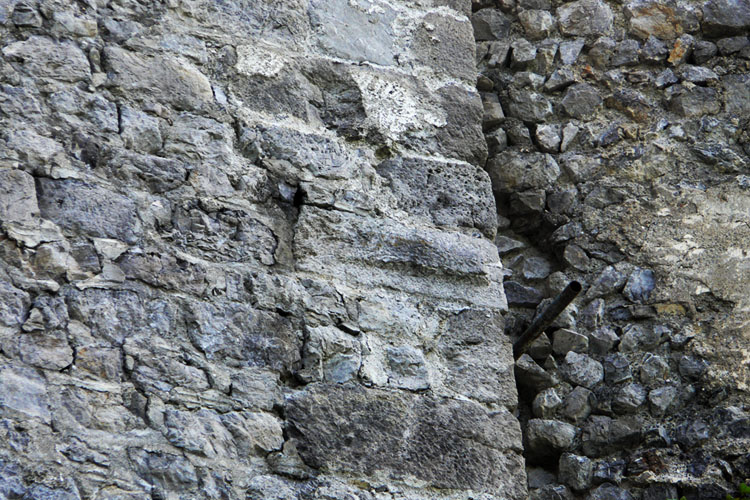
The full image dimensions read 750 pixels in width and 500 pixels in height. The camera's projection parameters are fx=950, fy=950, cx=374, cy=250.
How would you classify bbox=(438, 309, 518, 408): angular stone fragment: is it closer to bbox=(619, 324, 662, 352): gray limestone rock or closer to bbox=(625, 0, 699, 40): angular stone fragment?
bbox=(619, 324, 662, 352): gray limestone rock

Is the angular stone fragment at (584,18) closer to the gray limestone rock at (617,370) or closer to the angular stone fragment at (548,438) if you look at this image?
the gray limestone rock at (617,370)

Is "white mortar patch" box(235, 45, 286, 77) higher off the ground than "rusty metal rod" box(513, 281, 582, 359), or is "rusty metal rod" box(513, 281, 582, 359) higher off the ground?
"white mortar patch" box(235, 45, 286, 77)

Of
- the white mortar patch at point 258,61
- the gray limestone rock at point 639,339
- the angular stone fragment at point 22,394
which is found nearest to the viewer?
the angular stone fragment at point 22,394

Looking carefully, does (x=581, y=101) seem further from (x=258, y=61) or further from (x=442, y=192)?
(x=258, y=61)

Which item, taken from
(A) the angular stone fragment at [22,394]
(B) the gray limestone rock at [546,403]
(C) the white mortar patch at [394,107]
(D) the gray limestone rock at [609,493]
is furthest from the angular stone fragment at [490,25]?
(A) the angular stone fragment at [22,394]

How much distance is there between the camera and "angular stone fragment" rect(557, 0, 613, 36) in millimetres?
3734

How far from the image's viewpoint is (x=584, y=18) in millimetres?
3752

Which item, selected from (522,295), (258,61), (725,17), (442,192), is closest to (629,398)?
(522,295)

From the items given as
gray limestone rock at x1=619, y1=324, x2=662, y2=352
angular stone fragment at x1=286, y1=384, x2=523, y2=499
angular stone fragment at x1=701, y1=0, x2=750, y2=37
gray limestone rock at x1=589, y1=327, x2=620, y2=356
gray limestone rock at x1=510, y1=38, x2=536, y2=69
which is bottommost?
angular stone fragment at x1=286, y1=384, x2=523, y2=499

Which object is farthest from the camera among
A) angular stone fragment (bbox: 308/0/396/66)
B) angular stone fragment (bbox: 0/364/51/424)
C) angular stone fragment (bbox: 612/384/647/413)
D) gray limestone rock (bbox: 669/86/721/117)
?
gray limestone rock (bbox: 669/86/721/117)

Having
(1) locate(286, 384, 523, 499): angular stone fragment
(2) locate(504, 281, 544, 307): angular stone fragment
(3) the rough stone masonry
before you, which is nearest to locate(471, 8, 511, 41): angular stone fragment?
(3) the rough stone masonry

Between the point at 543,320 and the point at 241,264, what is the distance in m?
1.08

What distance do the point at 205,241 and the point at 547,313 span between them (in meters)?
1.16

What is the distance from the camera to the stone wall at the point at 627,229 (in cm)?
293
